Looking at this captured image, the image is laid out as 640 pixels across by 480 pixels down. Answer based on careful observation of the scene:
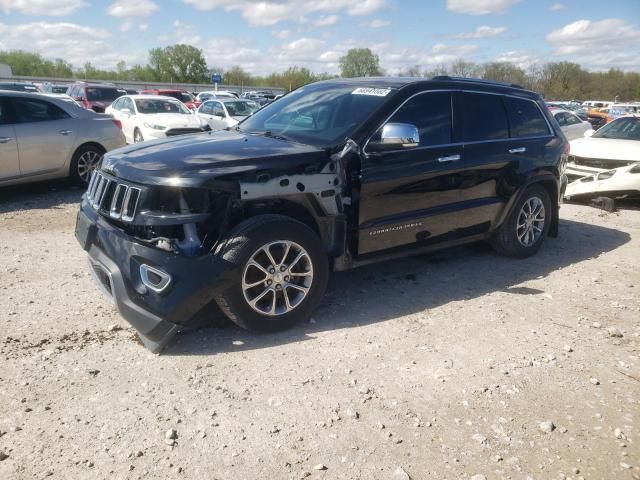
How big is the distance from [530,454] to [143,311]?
2.39 meters

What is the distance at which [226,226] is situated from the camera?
3.52 m

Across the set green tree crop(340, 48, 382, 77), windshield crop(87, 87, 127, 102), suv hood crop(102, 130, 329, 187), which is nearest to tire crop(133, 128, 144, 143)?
windshield crop(87, 87, 127, 102)

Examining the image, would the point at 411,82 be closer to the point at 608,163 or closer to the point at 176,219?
the point at 176,219

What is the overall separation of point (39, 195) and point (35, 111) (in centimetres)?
133

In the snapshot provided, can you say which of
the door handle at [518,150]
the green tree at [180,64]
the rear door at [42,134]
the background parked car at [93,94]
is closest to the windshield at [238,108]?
the background parked car at [93,94]

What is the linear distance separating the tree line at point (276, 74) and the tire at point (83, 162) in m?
63.4

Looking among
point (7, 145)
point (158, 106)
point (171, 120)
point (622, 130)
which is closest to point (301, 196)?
point (7, 145)

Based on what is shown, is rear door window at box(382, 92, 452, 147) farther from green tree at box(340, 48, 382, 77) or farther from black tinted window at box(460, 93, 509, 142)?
green tree at box(340, 48, 382, 77)

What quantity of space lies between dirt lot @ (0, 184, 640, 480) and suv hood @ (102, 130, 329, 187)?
116 cm

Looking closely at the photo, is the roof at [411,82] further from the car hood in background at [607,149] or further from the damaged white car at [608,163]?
the car hood in background at [607,149]

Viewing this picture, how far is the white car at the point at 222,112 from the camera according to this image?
15820mm

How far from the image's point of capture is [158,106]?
14.8 m

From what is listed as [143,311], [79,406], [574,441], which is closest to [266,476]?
[79,406]

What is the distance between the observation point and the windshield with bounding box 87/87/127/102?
2066cm
